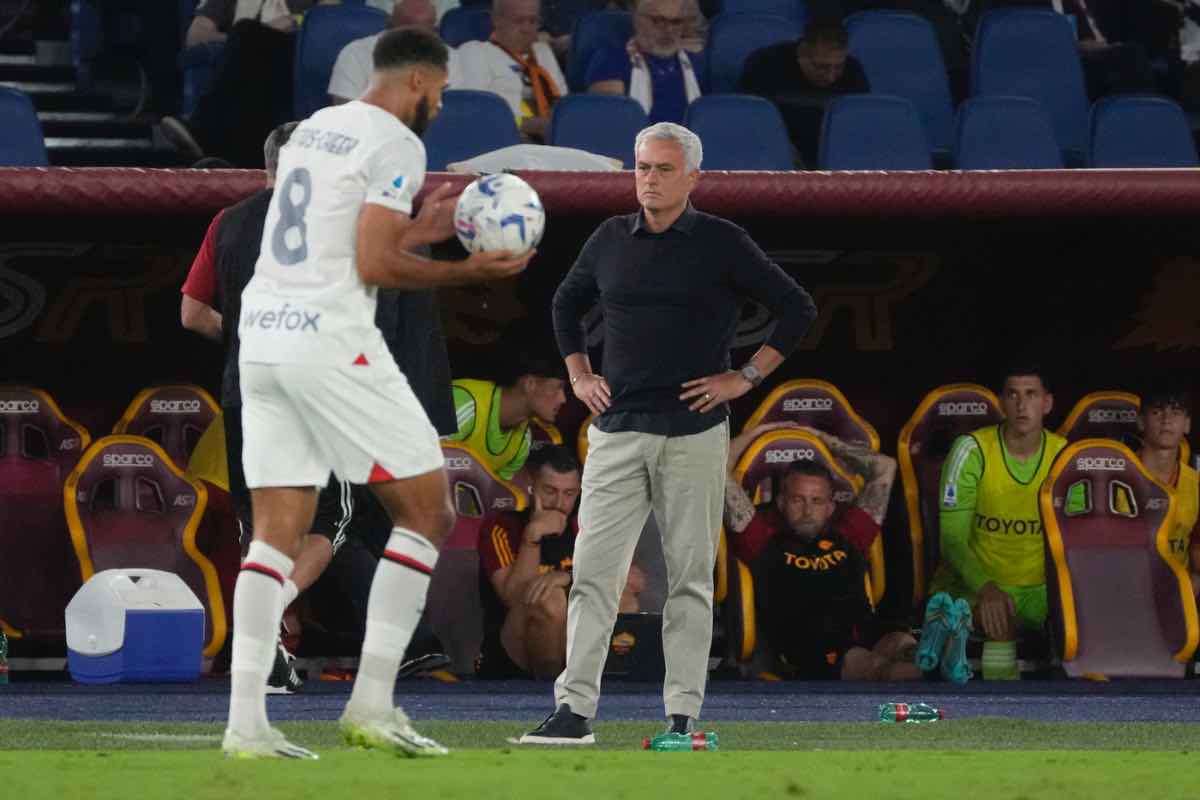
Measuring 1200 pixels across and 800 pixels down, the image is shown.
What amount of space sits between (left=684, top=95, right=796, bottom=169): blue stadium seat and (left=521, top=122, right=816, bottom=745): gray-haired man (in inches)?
160

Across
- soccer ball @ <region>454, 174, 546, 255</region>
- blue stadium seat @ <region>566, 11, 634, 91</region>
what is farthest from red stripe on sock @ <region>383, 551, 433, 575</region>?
blue stadium seat @ <region>566, 11, 634, 91</region>

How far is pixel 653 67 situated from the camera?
1243cm

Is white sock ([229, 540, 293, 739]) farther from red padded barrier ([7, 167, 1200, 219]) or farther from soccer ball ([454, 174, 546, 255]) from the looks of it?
red padded barrier ([7, 167, 1200, 219])

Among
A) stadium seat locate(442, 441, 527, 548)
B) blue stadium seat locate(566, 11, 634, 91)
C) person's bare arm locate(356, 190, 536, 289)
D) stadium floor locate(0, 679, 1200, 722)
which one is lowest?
stadium floor locate(0, 679, 1200, 722)

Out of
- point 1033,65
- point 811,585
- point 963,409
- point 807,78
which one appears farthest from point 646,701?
point 1033,65

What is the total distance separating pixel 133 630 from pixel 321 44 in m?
3.74

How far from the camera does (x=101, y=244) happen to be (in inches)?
409

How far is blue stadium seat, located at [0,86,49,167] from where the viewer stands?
10.6 meters

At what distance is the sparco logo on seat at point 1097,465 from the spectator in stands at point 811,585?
1064 millimetres

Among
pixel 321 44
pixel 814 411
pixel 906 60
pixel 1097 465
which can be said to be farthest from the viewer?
pixel 906 60

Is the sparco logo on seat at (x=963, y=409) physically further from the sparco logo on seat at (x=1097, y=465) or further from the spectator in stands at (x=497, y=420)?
the spectator in stands at (x=497, y=420)

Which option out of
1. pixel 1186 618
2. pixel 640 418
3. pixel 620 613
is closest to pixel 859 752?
pixel 640 418

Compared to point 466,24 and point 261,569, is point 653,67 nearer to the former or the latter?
point 466,24

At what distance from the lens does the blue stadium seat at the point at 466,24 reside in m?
12.8
